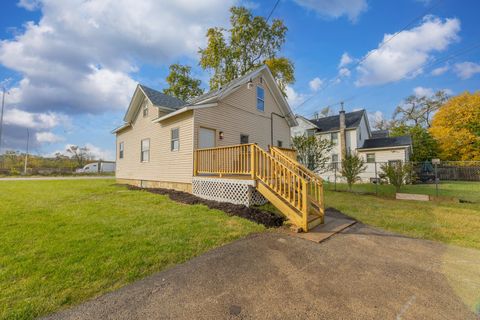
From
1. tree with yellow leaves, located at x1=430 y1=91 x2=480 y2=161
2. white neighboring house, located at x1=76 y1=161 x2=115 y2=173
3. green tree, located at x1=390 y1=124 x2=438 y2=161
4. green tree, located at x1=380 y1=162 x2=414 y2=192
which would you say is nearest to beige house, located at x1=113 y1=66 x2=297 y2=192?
green tree, located at x1=380 y1=162 x2=414 y2=192

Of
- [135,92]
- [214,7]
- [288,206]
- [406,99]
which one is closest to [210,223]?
[288,206]

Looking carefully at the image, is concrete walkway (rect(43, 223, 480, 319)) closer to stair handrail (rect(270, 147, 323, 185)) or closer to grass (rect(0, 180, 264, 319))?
grass (rect(0, 180, 264, 319))

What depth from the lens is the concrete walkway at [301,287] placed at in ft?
7.11

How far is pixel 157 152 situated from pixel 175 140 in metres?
1.80

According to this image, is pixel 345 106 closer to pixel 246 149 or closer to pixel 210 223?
pixel 246 149

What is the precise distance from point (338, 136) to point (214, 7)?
61.5 feet

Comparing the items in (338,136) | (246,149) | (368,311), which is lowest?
(368,311)

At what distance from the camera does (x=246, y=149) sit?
657cm

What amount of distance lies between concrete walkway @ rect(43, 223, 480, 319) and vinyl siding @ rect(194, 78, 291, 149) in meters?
6.11

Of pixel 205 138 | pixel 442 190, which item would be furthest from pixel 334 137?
pixel 205 138

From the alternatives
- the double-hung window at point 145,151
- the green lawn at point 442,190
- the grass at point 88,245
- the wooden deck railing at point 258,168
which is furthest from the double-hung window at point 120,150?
the green lawn at point 442,190

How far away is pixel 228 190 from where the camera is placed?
7.00 m

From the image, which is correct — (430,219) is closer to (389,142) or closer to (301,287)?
(301,287)

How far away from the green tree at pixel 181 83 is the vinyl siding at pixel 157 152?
11.7m
